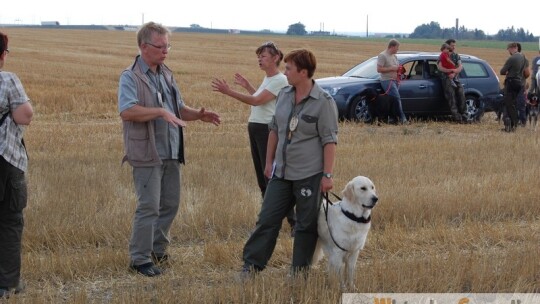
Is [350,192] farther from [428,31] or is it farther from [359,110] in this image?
[428,31]

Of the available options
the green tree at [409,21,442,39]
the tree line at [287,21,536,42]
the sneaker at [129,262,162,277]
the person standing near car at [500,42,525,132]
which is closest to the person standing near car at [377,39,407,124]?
the person standing near car at [500,42,525,132]

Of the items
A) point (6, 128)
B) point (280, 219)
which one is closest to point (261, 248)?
point (280, 219)

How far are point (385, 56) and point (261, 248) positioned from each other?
1001 centimetres

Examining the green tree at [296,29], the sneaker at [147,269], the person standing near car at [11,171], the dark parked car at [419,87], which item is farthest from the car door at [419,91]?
the green tree at [296,29]

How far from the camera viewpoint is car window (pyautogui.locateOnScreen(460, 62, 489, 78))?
16.6 meters

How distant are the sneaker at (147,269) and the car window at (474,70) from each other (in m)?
12.1

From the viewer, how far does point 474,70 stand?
54.9ft

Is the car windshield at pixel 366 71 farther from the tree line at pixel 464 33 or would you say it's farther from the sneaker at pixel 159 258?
the tree line at pixel 464 33

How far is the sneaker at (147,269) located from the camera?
571 centimetres

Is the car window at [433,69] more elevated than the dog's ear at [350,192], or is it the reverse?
the car window at [433,69]

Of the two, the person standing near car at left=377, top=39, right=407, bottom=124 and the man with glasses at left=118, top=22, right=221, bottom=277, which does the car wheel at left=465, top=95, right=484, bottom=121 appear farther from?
the man with glasses at left=118, top=22, right=221, bottom=277

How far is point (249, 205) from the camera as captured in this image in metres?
7.70

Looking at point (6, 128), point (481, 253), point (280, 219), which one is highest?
point (6, 128)

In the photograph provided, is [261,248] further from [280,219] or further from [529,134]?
[529,134]
